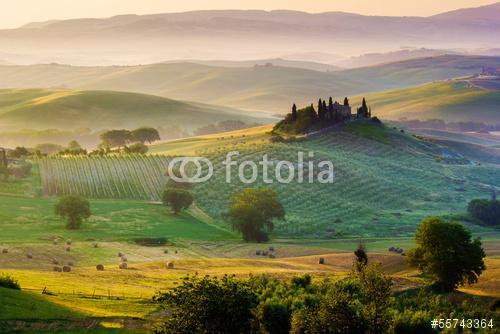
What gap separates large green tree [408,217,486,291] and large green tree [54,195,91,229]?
54.3 m

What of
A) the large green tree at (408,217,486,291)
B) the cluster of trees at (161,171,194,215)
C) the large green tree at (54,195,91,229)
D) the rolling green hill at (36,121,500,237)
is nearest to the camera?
the large green tree at (408,217,486,291)

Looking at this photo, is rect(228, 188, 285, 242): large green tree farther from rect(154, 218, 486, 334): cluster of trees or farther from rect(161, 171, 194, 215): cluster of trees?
rect(154, 218, 486, 334): cluster of trees

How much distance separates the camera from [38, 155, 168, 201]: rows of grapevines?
459 feet

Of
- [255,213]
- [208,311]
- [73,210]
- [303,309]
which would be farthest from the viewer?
[255,213]

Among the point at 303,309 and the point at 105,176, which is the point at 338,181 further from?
the point at 303,309

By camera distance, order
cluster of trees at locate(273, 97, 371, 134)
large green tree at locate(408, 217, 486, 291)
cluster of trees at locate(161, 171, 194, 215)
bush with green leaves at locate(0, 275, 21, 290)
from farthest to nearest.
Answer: cluster of trees at locate(273, 97, 371, 134)
cluster of trees at locate(161, 171, 194, 215)
large green tree at locate(408, 217, 486, 291)
bush with green leaves at locate(0, 275, 21, 290)

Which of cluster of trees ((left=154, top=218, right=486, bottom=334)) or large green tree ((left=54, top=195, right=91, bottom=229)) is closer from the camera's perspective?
cluster of trees ((left=154, top=218, right=486, bottom=334))

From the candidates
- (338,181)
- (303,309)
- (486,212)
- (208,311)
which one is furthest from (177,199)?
(208,311)

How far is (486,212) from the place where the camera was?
128625mm

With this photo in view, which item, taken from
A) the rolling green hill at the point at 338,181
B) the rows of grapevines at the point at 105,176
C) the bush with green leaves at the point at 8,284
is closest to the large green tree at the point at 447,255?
the bush with green leaves at the point at 8,284

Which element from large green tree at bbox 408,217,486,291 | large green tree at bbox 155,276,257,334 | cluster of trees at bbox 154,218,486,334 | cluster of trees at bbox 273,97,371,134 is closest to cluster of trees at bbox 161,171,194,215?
large green tree at bbox 408,217,486,291

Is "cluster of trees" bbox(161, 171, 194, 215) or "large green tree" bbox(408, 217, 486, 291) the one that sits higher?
"cluster of trees" bbox(161, 171, 194, 215)

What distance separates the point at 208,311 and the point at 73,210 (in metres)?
65.6

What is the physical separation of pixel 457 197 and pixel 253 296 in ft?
351
